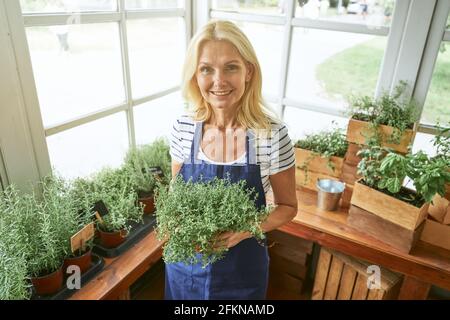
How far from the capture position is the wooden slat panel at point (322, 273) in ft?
6.52

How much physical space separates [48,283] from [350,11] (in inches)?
74.5

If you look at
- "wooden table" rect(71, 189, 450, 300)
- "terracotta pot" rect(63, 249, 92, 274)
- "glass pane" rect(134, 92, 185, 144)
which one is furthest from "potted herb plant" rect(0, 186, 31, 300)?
"glass pane" rect(134, 92, 185, 144)

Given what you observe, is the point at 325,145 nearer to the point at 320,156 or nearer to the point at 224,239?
the point at 320,156

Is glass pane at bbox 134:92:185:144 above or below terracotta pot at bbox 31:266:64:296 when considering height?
above

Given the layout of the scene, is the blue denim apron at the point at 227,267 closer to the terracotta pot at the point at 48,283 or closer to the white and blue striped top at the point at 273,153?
the white and blue striped top at the point at 273,153

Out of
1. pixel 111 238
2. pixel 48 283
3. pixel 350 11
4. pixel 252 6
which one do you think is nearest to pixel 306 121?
pixel 350 11

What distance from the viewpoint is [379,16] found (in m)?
1.81

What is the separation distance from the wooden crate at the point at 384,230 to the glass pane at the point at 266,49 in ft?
2.99

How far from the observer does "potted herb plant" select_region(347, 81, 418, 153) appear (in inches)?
67.7

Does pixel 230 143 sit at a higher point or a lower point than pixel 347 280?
higher

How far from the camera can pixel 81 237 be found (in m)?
1.38

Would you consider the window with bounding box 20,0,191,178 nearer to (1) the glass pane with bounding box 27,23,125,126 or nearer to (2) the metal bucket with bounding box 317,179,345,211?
(1) the glass pane with bounding box 27,23,125,126

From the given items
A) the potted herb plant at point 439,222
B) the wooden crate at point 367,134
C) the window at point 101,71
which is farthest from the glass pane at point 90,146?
the potted herb plant at point 439,222

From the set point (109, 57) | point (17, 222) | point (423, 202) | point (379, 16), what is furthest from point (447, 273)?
point (109, 57)
